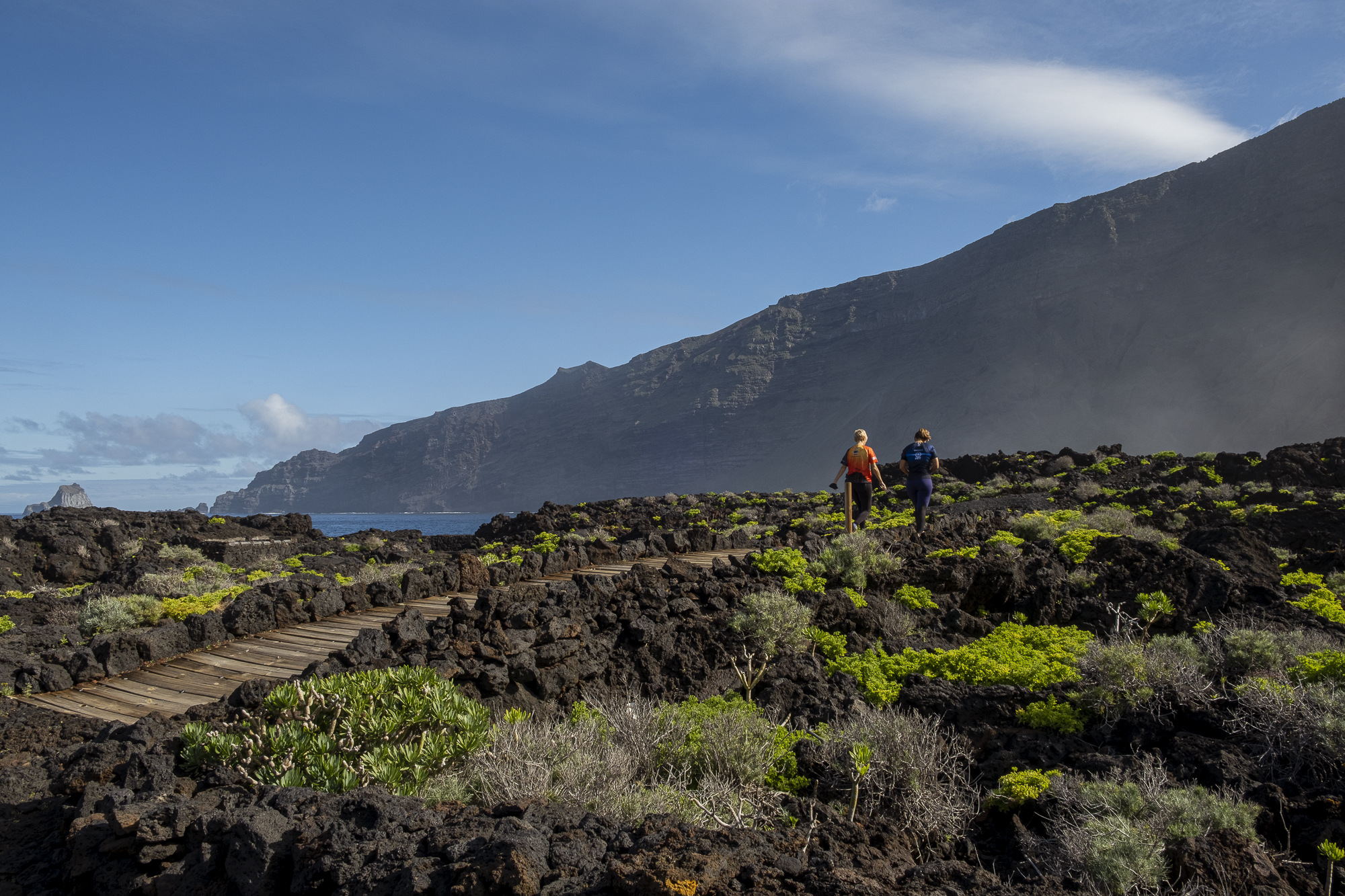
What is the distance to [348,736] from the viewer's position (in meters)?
3.91

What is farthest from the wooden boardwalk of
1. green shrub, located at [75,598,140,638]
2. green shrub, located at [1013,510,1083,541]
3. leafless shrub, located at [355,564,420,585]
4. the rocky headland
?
green shrub, located at [1013,510,1083,541]

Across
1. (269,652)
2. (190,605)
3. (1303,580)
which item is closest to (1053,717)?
(1303,580)

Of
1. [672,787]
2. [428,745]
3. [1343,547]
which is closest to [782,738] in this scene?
[672,787]

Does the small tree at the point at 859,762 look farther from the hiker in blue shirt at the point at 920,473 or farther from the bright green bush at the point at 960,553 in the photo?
the hiker in blue shirt at the point at 920,473

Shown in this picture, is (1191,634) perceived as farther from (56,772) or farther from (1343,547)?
(56,772)

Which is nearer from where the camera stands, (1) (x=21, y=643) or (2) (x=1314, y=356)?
(1) (x=21, y=643)

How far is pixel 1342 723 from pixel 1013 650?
8.10 ft

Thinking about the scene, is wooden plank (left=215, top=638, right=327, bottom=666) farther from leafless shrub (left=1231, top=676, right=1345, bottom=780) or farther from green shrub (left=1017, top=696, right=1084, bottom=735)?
leafless shrub (left=1231, top=676, right=1345, bottom=780)

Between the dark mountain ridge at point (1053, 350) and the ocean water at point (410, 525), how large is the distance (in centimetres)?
2186

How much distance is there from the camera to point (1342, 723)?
379cm

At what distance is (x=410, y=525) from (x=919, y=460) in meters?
101

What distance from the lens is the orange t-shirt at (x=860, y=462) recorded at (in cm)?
1081

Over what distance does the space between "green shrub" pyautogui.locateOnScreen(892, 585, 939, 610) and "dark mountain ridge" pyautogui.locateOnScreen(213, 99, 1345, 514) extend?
223 ft

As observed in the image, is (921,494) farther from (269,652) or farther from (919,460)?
(269,652)
